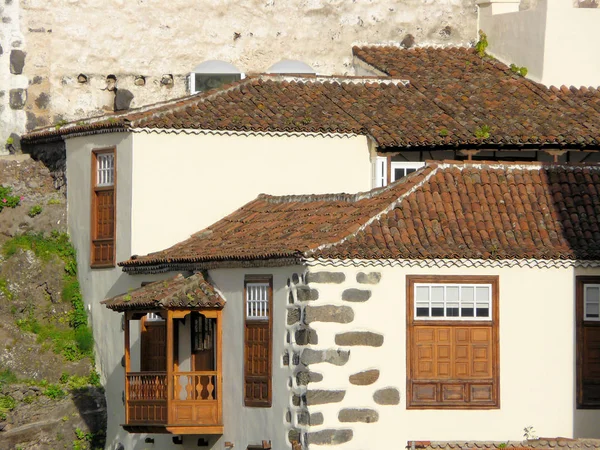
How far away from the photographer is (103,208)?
1441 inches

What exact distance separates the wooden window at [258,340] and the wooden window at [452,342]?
2329 mm

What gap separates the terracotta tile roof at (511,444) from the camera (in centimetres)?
3011

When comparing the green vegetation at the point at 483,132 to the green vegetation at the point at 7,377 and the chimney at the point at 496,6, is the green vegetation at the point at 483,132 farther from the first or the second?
the green vegetation at the point at 7,377

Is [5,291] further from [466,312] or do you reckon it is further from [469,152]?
[466,312]

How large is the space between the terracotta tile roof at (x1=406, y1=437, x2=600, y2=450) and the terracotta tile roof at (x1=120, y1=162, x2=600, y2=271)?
287cm

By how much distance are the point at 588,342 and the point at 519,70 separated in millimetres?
10907

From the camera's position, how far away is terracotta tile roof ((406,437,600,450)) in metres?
30.1

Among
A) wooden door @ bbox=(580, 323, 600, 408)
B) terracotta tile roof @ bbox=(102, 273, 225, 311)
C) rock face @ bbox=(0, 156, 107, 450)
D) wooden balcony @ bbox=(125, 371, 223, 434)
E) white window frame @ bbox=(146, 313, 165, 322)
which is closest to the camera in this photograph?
wooden door @ bbox=(580, 323, 600, 408)

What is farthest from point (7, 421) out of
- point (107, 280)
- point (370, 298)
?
point (370, 298)

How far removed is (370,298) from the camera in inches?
1182

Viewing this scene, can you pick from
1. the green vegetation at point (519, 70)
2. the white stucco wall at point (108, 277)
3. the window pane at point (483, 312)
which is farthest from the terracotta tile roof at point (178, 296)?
the green vegetation at point (519, 70)

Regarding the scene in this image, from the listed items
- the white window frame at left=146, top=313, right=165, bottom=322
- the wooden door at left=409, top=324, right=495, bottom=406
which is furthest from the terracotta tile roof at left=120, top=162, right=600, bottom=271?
the wooden door at left=409, top=324, right=495, bottom=406

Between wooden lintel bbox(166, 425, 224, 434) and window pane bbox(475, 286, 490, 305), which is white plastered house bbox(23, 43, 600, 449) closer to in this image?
wooden lintel bbox(166, 425, 224, 434)

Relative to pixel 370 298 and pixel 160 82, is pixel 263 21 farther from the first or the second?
pixel 370 298
